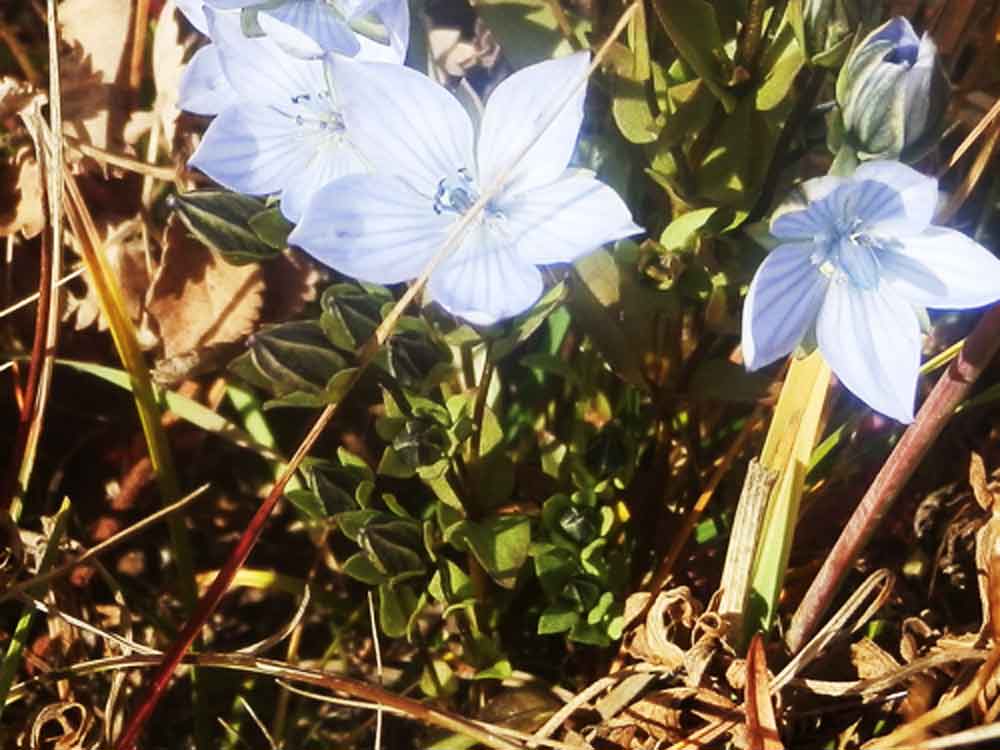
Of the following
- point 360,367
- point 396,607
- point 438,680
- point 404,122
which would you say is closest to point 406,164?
point 404,122

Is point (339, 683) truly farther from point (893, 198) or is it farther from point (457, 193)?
point (893, 198)

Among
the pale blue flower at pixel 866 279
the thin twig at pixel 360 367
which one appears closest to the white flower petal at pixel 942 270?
the pale blue flower at pixel 866 279

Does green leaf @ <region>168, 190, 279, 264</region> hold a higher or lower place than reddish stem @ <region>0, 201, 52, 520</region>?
higher

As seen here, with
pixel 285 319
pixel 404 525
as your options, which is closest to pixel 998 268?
pixel 404 525

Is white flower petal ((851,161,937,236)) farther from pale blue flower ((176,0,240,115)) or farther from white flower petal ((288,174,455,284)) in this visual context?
pale blue flower ((176,0,240,115))

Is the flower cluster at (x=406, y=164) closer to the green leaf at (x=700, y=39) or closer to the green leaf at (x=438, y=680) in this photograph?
the green leaf at (x=700, y=39)

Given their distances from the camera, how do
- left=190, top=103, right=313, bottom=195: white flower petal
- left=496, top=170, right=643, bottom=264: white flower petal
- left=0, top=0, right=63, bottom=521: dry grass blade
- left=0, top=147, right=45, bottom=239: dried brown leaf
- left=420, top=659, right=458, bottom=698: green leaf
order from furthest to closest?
1. left=0, top=147, right=45, bottom=239: dried brown leaf
2. left=420, top=659, right=458, bottom=698: green leaf
3. left=0, top=0, right=63, bottom=521: dry grass blade
4. left=190, top=103, right=313, bottom=195: white flower petal
5. left=496, top=170, right=643, bottom=264: white flower petal

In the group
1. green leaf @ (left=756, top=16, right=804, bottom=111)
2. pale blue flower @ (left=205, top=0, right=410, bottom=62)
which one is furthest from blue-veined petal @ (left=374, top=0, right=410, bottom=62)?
green leaf @ (left=756, top=16, right=804, bottom=111)

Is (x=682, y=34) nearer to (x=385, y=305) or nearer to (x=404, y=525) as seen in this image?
(x=385, y=305)
